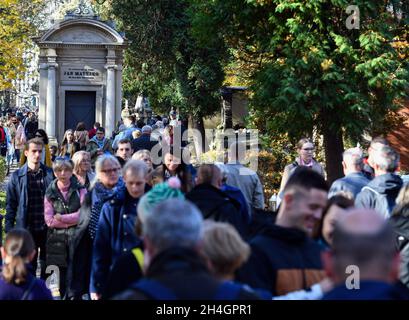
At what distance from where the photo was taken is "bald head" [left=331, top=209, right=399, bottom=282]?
3.49 meters

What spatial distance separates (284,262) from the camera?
201 inches

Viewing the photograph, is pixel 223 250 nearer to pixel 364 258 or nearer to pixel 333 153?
pixel 364 258

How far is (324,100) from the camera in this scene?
1914cm

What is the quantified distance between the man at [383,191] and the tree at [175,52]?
93.2 feet

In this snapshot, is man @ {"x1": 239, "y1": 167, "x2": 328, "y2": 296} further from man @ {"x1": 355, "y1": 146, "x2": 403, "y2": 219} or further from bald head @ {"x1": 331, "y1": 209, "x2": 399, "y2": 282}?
man @ {"x1": 355, "y1": 146, "x2": 403, "y2": 219}

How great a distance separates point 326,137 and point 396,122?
7.89ft

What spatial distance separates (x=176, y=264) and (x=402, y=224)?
444cm

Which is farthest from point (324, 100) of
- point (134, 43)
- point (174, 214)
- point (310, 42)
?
point (134, 43)

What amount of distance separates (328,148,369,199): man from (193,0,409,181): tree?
9.24m

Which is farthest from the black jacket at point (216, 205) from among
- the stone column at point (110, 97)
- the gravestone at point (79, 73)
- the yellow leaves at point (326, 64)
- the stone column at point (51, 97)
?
the stone column at point (51, 97)

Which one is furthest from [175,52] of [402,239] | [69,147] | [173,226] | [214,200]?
[173,226]

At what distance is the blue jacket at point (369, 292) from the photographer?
352cm
